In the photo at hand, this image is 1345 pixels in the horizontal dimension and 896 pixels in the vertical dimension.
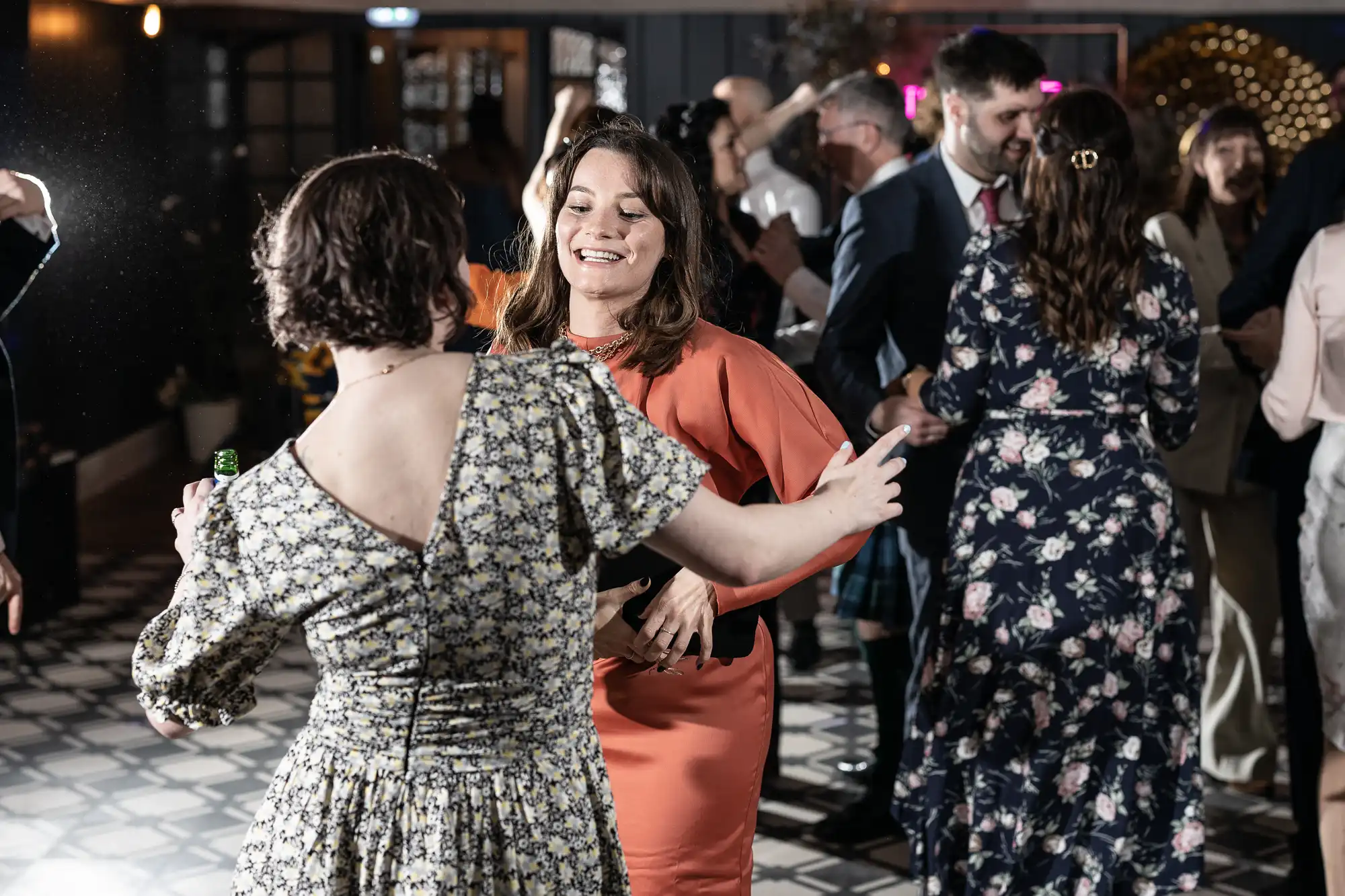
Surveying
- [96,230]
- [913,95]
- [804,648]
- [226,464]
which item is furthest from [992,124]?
[913,95]

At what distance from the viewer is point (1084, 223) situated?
9.18ft

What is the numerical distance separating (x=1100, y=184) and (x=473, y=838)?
6.16ft

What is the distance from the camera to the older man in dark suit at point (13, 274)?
7.79 feet

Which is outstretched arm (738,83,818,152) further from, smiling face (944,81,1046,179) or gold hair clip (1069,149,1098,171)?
gold hair clip (1069,149,1098,171)

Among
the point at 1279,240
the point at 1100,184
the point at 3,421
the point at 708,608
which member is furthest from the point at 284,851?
the point at 1279,240

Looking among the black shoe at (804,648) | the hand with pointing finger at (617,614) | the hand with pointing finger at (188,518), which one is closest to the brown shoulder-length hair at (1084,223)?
the hand with pointing finger at (617,614)

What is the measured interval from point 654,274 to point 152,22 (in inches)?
40.0

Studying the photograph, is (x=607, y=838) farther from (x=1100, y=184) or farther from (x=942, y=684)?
(x=1100, y=184)

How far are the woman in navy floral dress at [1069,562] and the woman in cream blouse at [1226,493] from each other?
1.09 meters

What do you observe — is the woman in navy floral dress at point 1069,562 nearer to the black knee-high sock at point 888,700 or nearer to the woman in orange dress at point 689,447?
the black knee-high sock at point 888,700

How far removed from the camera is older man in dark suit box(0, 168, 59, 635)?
7.79 ft

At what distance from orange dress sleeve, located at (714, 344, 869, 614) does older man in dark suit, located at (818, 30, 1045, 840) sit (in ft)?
3.60

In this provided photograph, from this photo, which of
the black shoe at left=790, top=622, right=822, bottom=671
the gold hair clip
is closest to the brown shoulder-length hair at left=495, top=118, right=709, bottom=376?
the gold hair clip

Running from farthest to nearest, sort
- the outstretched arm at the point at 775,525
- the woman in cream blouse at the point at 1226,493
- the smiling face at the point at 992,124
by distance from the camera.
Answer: the woman in cream blouse at the point at 1226,493 → the smiling face at the point at 992,124 → the outstretched arm at the point at 775,525
